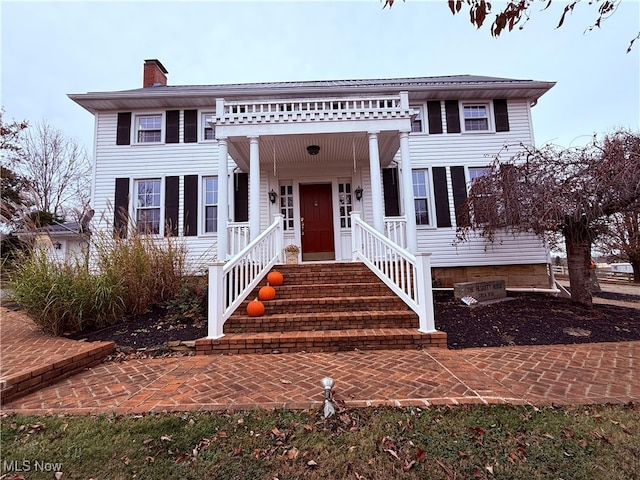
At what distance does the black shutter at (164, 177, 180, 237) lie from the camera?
27.4 ft

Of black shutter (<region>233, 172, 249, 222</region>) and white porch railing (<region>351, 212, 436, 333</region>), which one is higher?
black shutter (<region>233, 172, 249, 222</region>)

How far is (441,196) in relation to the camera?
848 cm

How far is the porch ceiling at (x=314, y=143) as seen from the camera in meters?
6.70

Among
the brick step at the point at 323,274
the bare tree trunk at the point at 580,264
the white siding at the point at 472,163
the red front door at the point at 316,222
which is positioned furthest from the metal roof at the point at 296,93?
the brick step at the point at 323,274

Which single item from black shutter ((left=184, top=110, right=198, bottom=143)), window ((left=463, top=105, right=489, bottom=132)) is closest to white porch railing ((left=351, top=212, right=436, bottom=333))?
window ((left=463, top=105, right=489, bottom=132))

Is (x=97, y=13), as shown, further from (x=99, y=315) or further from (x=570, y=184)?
(x=570, y=184)

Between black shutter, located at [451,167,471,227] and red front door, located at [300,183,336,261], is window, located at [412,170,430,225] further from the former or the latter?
red front door, located at [300,183,336,261]

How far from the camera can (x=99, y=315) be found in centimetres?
479

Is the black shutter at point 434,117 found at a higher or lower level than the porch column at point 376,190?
higher

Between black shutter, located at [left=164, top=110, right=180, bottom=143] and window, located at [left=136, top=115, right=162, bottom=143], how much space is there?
289 millimetres

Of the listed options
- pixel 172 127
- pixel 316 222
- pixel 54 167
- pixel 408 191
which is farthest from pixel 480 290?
pixel 54 167

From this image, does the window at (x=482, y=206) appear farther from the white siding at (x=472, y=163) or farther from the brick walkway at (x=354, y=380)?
the brick walkway at (x=354, y=380)

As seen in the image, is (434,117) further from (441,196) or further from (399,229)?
(399,229)

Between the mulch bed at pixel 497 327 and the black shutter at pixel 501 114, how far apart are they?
5.34 metres
